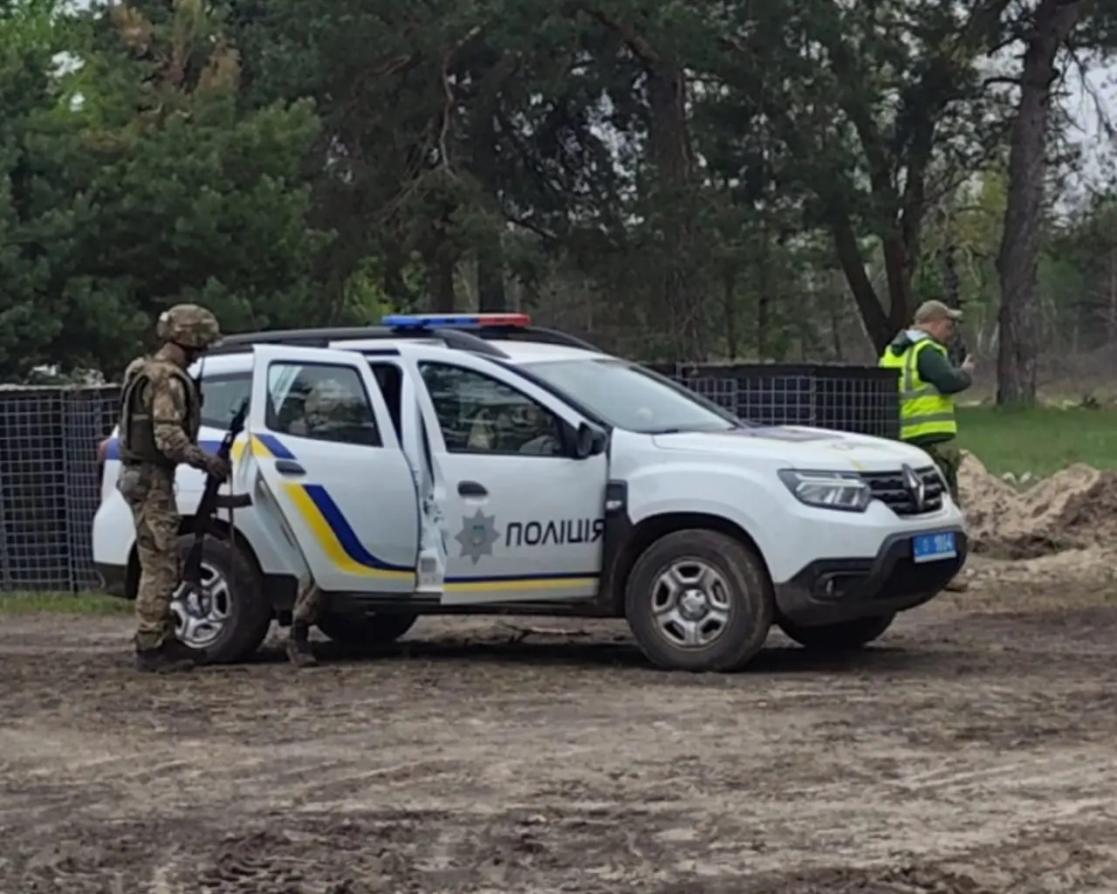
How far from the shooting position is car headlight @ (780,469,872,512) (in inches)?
408

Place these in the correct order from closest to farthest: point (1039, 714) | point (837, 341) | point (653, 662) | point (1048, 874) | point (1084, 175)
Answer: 1. point (1048, 874)
2. point (1039, 714)
3. point (653, 662)
4. point (1084, 175)
5. point (837, 341)

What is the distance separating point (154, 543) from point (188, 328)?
1134 mm

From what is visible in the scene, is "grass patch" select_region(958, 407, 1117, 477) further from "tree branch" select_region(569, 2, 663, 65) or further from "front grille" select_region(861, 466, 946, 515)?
"front grille" select_region(861, 466, 946, 515)

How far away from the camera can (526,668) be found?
1114 centimetres

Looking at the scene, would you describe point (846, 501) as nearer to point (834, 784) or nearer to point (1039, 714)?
point (1039, 714)

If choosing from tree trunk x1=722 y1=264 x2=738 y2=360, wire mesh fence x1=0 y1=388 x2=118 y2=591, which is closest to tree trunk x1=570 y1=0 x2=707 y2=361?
tree trunk x1=722 y1=264 x2=738 y2=360

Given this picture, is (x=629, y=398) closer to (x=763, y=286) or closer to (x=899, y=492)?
(x=899, y=492)

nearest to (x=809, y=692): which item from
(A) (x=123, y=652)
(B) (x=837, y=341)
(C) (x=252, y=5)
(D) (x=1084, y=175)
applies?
(A) (x=123, y=652)

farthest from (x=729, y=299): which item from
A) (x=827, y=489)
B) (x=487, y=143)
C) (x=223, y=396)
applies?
(x=827, y=489)

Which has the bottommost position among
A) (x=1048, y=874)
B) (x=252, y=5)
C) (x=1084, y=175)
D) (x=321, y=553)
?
(x=1048, y=874)

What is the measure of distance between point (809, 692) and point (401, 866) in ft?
12.4

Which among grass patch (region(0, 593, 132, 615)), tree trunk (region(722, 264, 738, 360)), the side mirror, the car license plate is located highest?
tree trunk (region(722, 264, 738, 360))

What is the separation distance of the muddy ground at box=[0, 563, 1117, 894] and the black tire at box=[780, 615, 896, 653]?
191 millimetres

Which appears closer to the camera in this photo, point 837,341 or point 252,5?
point 252,5
